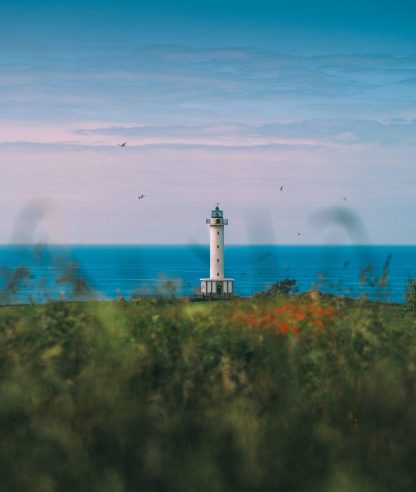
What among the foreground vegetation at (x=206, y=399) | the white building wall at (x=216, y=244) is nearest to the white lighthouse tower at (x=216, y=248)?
the white building wall at (x=216, y=244)

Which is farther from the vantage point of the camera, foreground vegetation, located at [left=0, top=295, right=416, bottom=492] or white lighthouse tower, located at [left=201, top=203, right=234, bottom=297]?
white lighthouse tower, located at [left=201, top=203, right=234, bottom=297]

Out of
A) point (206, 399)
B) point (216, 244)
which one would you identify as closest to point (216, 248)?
point (216, 244)

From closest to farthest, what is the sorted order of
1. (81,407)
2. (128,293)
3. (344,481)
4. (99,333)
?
(344,481) → (81,407) → (99,333) → (128,293)

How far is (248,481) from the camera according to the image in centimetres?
499

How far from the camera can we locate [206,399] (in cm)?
575

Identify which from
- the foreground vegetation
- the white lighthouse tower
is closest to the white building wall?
the white lighthouse tower

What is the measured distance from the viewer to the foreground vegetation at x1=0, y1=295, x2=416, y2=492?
504 cm

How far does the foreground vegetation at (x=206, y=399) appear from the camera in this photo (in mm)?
5035

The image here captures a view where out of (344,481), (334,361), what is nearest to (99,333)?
(334,361)

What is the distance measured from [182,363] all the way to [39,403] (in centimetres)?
124

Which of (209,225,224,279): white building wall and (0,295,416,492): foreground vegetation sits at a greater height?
(209,225,224,279): white building wall

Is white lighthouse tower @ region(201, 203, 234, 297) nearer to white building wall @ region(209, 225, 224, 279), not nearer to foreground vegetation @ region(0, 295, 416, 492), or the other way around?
white building wall @ region(209, 225, 224, 279)

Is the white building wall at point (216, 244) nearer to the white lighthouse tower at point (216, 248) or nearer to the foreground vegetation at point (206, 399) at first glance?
the white lighthouse tower at point (216, 248)

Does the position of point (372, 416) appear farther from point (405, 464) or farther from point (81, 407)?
point (81, 407)
